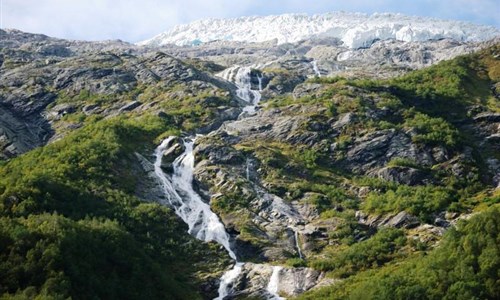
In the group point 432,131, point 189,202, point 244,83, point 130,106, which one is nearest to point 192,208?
point 189,202

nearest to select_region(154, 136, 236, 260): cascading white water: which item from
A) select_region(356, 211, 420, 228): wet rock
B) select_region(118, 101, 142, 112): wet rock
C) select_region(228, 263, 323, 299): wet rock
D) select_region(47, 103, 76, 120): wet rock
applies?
select_region(228, 263, 323, 299): wet rock

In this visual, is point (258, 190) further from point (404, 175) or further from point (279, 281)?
point (279, 281)

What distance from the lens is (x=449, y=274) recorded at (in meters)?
60.3

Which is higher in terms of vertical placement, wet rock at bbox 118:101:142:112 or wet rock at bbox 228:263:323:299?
wet rock at bbox 118:101:142:112

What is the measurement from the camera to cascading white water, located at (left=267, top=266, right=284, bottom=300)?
238 feet

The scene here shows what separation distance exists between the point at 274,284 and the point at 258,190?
27.0 meters

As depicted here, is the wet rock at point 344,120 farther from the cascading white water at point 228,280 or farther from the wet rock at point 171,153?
the cascading white water at point 228,280

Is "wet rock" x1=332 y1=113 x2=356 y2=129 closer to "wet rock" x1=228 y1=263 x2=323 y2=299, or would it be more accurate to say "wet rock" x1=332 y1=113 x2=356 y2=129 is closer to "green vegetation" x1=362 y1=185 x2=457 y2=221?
"green vegetation" x1=362 y1=185 x2=457 y2=221

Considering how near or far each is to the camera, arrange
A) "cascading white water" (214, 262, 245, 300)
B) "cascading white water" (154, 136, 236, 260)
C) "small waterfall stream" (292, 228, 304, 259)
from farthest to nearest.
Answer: "cascading white water" (154, 136, 236, 260) < "small waterfall stream" (292, 228, 304, 259) < "cascading white water" (214, 262, 245, 300)

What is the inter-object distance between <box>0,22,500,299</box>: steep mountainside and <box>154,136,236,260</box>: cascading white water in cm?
30

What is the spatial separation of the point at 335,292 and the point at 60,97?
11753 centimetres

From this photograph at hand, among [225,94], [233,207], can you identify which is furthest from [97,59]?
[233,207]

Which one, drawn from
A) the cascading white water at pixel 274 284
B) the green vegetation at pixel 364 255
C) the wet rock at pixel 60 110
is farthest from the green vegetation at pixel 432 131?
the wet rock at pixel 60 110

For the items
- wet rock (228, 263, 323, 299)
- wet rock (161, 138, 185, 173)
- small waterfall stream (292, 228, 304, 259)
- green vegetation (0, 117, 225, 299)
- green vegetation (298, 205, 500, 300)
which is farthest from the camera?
wet rock (161, 138, 185, 173)
